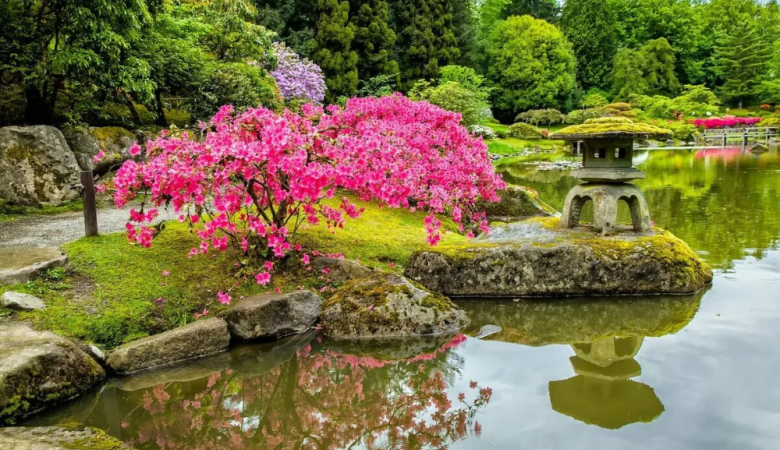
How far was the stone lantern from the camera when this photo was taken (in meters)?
6.94

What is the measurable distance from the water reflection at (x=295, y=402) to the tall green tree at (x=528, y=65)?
39.1m

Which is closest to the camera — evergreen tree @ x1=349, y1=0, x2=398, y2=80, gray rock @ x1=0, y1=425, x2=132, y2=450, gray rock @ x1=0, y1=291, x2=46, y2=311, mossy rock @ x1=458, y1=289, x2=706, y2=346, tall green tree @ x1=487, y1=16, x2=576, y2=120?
gray rock @ x1=0, y1=425, x2=132, y2=450

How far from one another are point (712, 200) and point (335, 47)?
66.9ft

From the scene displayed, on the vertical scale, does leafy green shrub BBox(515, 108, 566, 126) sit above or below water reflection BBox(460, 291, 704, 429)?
above

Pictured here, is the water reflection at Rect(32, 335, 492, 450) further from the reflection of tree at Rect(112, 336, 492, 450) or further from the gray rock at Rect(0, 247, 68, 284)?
the gray rock at Rect(0, 247, 68, 284)

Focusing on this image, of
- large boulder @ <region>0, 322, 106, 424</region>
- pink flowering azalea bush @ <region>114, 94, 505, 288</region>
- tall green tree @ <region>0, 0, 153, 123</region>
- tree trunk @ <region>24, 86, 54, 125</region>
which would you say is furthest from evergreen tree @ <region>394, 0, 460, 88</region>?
large boulder @ <region>0, 322, 106, 424</region>

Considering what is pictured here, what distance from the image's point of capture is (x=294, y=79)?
1981 cm

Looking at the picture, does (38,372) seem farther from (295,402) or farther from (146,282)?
(295,402)

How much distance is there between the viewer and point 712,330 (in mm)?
5176

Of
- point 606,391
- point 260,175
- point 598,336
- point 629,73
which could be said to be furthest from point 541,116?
point 606,391

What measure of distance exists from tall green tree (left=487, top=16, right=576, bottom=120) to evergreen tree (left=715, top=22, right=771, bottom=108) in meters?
14.5

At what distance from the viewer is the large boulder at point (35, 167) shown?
8.46 meters

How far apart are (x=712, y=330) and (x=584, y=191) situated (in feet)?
8.29

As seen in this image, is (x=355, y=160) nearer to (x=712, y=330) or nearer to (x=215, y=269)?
(x=215, y=269)
